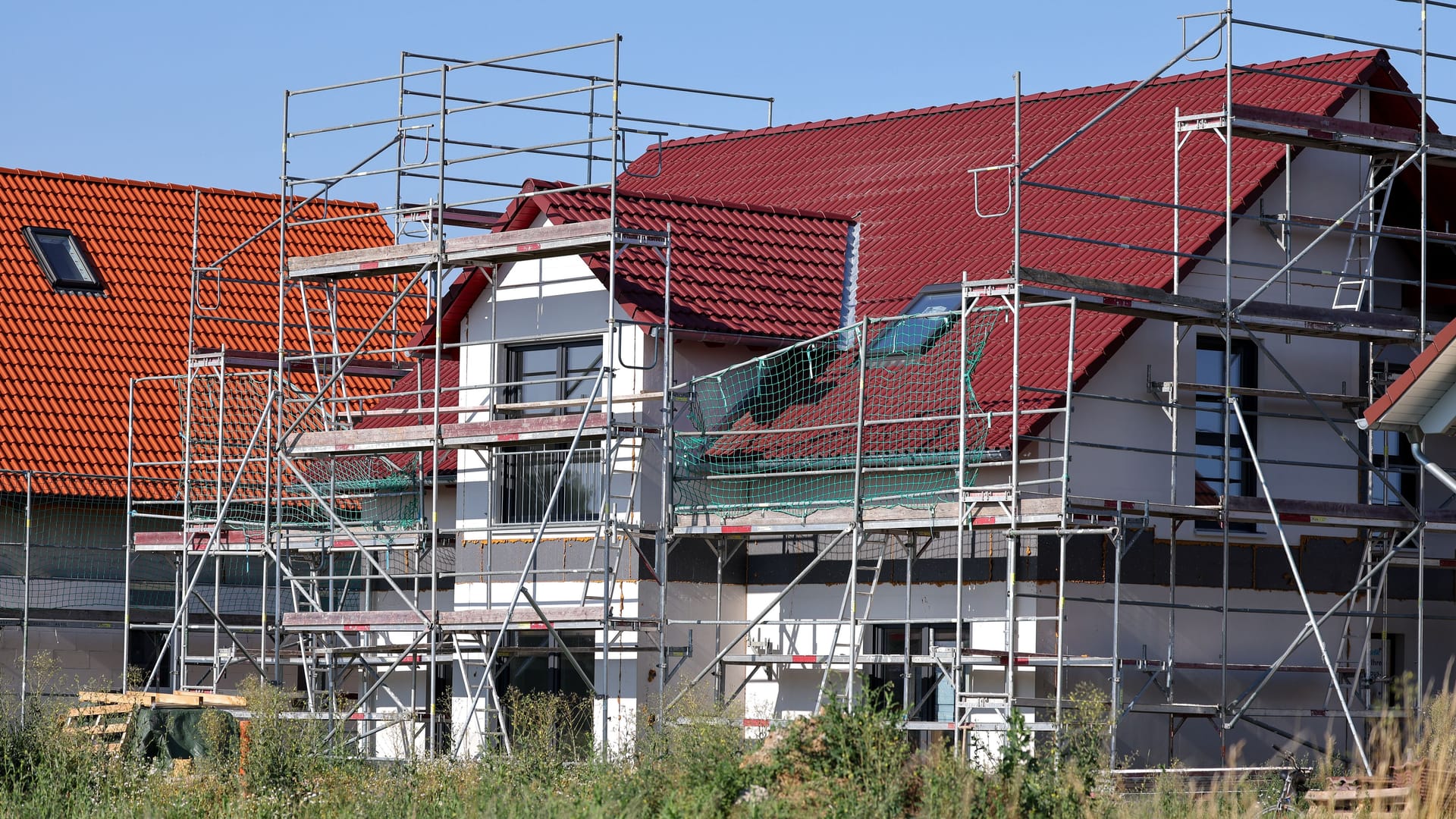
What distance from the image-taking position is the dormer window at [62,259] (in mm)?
27938

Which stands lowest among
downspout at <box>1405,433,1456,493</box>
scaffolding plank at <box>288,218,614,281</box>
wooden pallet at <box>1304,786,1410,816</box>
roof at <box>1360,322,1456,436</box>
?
wooden pallet at <box>1304,786,1410,816</box>

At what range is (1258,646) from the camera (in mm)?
19000

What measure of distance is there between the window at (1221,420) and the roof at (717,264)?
3915 mm

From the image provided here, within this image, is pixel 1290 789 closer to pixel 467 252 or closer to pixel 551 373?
pixel 551 373

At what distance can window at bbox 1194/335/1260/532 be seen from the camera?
19.3 m

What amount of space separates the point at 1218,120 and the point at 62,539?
50.0ft

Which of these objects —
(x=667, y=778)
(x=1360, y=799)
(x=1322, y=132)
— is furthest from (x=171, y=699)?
(x=1322, y=132)

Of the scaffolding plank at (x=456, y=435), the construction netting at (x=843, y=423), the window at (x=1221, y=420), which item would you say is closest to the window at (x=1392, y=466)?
the window at (x=1221, y=420)

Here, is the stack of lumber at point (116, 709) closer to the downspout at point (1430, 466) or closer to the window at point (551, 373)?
the window at point (551, 373)

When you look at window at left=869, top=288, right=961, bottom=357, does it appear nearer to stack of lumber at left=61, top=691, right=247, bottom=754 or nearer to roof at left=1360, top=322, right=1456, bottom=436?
roof at left=1360, top=322, right=1456, bottom=436

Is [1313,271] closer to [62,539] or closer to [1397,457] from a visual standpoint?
[1397,457]

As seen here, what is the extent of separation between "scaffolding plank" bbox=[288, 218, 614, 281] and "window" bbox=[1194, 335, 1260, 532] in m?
5.66

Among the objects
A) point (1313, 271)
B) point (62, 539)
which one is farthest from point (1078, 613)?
point (62, 539)

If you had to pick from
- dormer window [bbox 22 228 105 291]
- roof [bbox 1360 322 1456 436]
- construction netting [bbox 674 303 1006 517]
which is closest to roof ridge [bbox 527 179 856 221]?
construction netting [bbox 674 303 1006 517]
